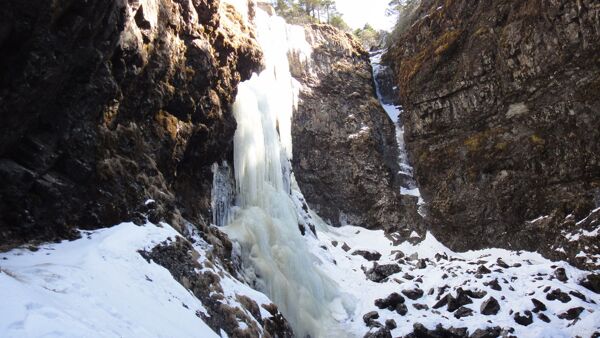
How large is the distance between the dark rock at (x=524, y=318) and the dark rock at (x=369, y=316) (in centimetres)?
457

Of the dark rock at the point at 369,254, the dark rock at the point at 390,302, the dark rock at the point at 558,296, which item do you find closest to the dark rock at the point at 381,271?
the dark rock at the point at 369,254

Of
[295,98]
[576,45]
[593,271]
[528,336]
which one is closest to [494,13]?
[576,45]

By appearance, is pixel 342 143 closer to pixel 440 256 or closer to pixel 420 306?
pixel 440 256

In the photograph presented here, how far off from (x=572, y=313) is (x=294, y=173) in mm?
16672

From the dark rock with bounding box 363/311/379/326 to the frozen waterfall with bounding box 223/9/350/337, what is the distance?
77cm

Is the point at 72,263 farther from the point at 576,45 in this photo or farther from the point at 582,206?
Answer: the point at 576,45

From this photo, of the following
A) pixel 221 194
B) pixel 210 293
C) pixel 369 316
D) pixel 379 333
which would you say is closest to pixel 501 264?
pixel 369 316

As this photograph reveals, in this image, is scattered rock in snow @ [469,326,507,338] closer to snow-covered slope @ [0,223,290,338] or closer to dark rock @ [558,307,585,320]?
dark rock @ [558,307,585,320]

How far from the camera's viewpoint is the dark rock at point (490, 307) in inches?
656

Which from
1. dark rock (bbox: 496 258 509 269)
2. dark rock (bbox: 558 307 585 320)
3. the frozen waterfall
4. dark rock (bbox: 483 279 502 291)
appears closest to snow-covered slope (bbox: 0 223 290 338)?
the frozen waterfall

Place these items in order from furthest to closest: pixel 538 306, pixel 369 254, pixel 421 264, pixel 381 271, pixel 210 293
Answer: pixel 369 254 → pixel 421 264 → pixel 381 271 → pixel 538 306 → pixel 210 293

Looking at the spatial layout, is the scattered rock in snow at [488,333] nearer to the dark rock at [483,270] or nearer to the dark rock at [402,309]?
the dark rock at [402,309]

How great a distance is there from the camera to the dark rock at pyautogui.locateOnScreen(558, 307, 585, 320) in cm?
1573

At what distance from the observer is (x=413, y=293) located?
18922 mm
